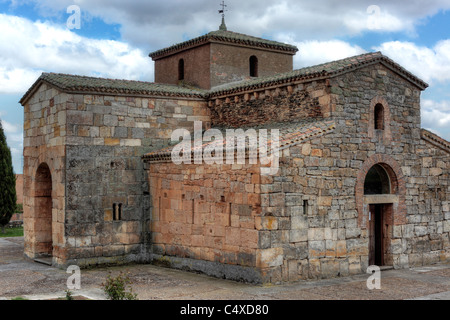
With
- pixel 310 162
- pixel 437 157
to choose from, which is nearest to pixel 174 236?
pixel 310 162

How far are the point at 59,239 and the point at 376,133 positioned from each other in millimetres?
8398

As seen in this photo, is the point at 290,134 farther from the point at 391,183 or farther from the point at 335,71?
the point at 391,183

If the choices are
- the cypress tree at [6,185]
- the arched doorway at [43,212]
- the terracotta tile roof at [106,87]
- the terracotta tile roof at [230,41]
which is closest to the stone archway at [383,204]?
the terracotta tile roof at [106,87]

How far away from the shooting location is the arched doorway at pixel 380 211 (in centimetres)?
1352

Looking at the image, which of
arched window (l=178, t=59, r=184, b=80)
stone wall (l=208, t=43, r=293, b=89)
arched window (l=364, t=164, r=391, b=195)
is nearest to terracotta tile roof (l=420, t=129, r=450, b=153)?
arched window (l=364, t=164, r=391, b=195)

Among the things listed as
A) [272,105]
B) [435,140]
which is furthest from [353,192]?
[435,140]

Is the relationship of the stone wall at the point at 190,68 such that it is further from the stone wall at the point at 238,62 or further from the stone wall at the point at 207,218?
the stone wall at the point at 207,218

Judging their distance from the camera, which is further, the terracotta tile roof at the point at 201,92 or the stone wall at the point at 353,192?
the terracotta tile roof at the point at 201,92

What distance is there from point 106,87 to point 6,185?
9769 millimetres

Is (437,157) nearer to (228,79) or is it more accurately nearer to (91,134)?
Result: (228,79)

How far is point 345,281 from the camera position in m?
11.7

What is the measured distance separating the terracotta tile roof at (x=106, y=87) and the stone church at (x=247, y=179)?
41 millimetres

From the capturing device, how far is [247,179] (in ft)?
37.3

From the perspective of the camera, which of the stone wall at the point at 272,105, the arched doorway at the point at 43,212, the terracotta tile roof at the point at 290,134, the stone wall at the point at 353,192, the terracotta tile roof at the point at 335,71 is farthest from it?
the arched doorway at the point at 43,212
